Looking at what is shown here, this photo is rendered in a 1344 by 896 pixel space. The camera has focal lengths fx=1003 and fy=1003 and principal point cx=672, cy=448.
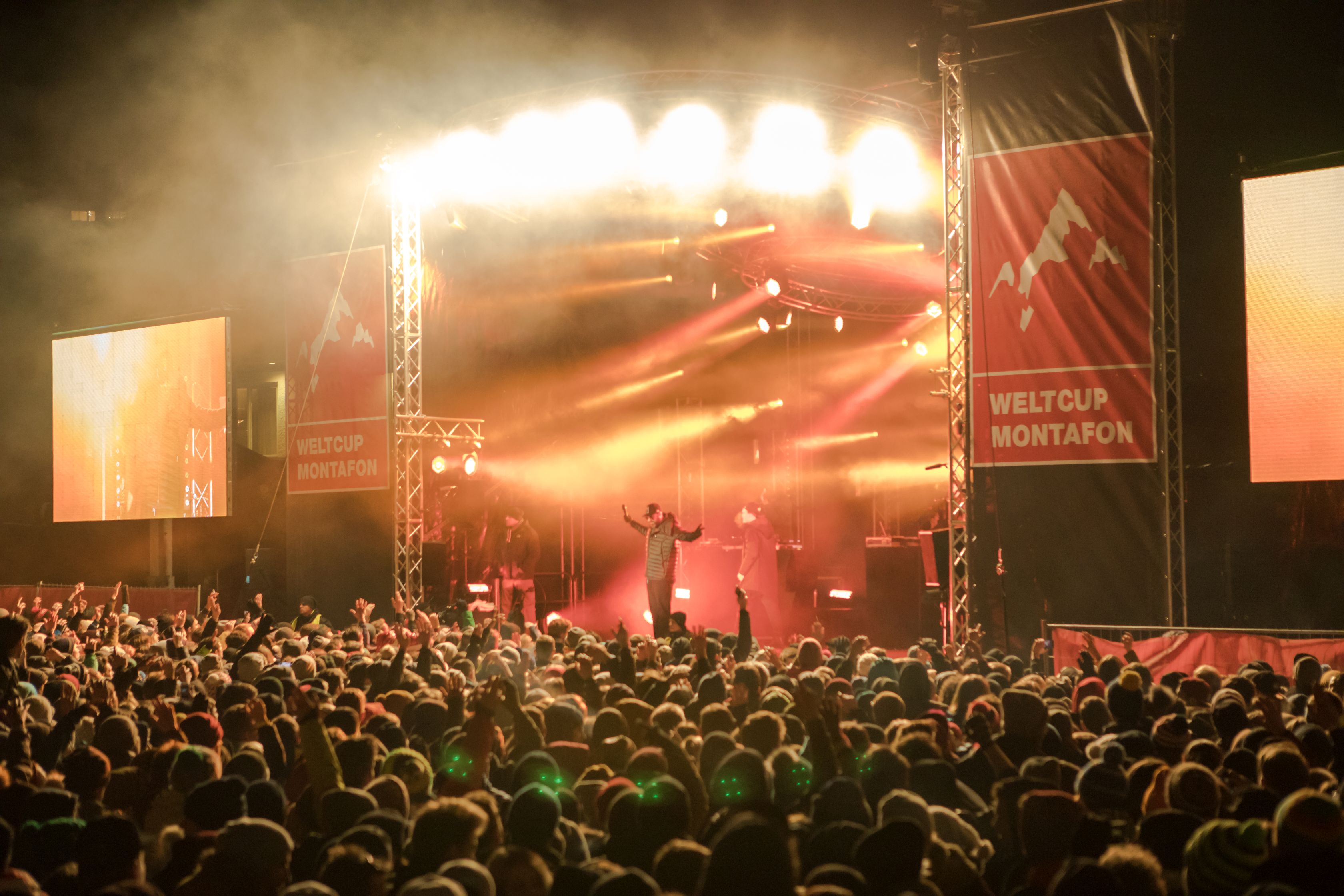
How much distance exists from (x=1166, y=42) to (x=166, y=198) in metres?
15.5

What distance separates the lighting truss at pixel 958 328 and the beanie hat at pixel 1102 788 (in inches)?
272

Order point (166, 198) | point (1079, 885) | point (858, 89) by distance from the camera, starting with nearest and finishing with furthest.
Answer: point (1079, 885)
point (858, 89)
point (166, 198)

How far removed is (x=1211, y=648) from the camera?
8.69 metres

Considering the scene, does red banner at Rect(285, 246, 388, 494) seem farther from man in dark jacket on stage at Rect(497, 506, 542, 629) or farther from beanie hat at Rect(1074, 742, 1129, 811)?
beanie hat at Rect(1074, 742, 1129, 811)

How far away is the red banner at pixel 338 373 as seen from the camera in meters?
14.3

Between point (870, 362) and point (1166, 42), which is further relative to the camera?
point (870, 362)

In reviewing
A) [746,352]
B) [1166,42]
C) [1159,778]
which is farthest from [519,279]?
[1159,778]

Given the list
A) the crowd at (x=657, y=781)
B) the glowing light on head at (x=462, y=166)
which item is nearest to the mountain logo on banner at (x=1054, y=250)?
the crowd at (x=657, y=781)

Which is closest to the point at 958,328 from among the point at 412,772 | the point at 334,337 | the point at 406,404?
the point at 406,404

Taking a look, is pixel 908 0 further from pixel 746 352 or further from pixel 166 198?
pixel 166 198

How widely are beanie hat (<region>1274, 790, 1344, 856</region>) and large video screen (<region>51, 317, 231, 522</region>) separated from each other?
51.5ft

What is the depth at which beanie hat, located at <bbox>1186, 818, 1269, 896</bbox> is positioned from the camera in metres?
2.91

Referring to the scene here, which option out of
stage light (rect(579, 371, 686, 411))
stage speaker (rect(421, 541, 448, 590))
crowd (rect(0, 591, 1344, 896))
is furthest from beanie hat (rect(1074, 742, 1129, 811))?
stage light (rect(579, 371, 686, 411))

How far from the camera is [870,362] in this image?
21062mm
